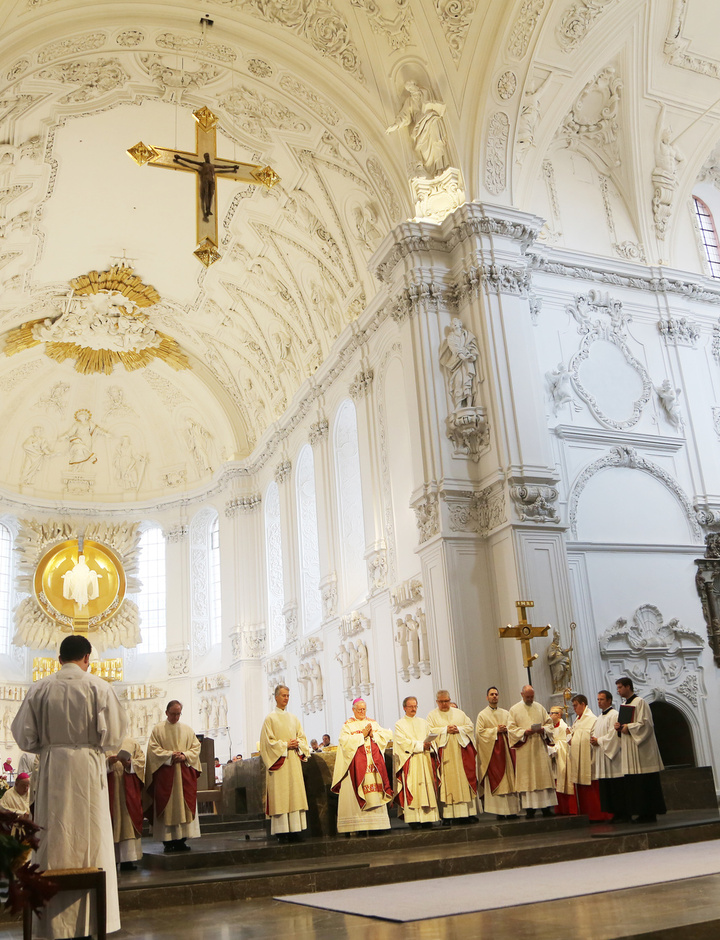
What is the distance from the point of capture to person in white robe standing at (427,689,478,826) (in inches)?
452

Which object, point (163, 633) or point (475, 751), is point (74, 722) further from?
point (163, 633)

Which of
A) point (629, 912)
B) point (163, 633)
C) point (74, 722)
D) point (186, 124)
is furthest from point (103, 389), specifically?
point (629, 912)

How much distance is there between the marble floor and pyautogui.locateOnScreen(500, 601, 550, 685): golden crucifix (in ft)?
19.5

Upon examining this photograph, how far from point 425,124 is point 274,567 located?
12.6 m

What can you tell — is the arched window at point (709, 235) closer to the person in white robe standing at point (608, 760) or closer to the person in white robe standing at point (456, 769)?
the person in white robe standing at point (608, 760)

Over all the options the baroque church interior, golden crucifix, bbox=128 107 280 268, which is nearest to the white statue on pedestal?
the baroque church interior

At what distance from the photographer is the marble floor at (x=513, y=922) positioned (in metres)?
4.70

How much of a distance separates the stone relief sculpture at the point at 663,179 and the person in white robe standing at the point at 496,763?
10.6m

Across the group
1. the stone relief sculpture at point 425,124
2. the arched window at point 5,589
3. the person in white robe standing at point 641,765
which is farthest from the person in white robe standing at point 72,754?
the arched window at point 5,589

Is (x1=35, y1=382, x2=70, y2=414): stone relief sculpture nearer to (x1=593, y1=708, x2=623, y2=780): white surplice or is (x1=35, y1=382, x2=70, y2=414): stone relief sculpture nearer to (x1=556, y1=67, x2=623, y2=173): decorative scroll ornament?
(x1=556, y1=67, x2=623, y2=173): decorative scroll ornament

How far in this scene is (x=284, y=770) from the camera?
1063 cm

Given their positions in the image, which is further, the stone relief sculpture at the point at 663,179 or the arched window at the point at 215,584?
the arched window at the point at 215,584

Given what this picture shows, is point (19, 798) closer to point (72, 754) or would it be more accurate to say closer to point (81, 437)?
point (72, 754)

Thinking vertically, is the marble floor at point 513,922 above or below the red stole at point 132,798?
below
